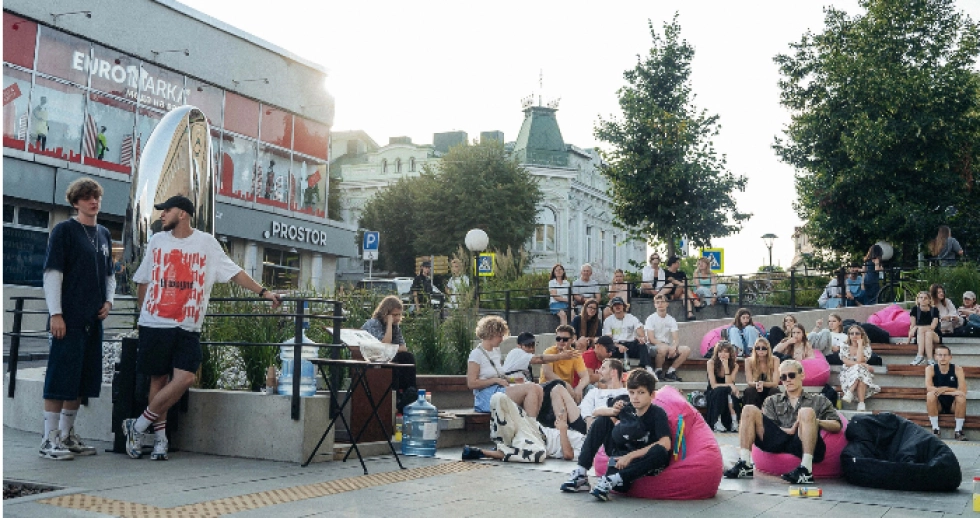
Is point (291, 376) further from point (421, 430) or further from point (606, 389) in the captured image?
point (606, 389)

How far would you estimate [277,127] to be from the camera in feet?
112

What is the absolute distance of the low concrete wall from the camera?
25.7 feet

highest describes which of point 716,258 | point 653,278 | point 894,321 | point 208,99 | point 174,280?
point 208,99

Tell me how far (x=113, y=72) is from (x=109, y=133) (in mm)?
1788

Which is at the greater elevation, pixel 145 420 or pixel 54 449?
pixel 145 420

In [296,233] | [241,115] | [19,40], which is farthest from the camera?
[296,233]

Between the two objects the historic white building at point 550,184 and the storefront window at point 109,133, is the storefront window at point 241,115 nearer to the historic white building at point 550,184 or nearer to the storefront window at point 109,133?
the storefront window at point 109,133

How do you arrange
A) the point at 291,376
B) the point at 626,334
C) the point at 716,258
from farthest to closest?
the point at 716,258, the point at 626,334, the point at 291,376

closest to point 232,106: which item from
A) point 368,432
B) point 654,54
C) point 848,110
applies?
point 654,54

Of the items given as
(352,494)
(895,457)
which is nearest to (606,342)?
(895,457)

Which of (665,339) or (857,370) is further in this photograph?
(665,339)

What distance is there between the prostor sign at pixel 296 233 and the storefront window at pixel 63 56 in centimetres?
908

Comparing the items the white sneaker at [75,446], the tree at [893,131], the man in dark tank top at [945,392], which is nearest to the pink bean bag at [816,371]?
the man in dark tank top at [945,392]

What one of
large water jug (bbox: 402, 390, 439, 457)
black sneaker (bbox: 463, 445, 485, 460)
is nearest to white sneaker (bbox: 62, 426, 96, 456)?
large water jug (bbox: 402, 390, 439, 457)
